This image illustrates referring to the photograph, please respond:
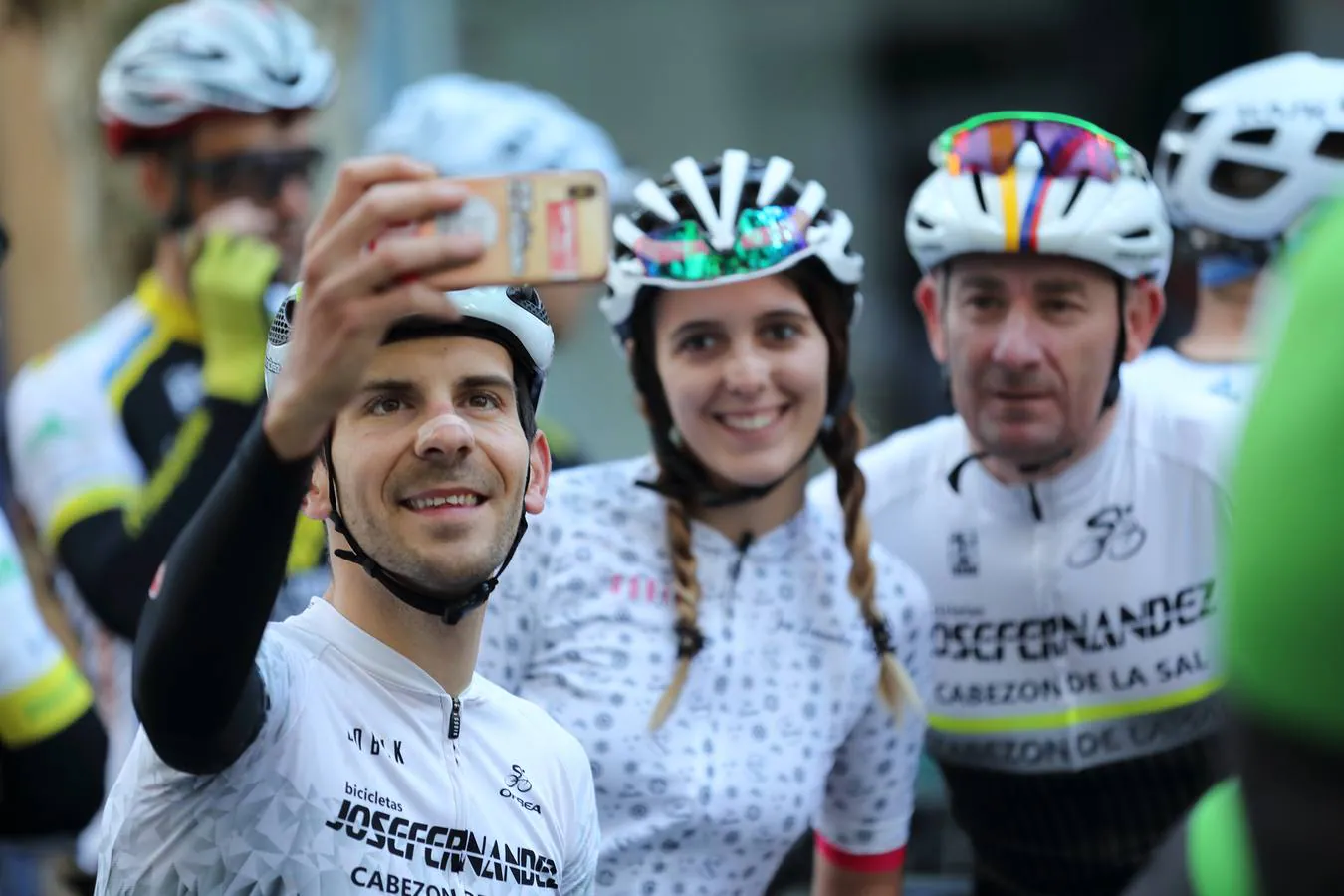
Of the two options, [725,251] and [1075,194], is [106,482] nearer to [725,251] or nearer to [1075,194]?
[725,251]

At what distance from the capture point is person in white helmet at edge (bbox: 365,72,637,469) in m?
6.12

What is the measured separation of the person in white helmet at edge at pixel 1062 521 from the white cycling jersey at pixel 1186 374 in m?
0.23

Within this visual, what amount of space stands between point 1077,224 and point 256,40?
256cm

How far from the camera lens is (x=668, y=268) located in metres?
4.04

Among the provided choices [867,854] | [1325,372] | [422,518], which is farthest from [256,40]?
[1325,372]

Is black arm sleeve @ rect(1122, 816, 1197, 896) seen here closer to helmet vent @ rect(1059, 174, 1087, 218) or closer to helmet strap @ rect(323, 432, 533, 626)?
helmet strap @ rect(323, 432, 533, 626)

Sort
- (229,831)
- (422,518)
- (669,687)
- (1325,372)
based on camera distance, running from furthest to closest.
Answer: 1. (669,687)
2. (422,518)
3. (229,831)
4. (1325,372)

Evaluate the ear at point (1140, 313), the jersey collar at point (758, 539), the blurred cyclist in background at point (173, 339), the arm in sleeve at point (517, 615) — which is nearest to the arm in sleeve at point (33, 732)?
the arm in sleeve at point (517, 615)

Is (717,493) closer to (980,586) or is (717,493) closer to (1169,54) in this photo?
(980,586)

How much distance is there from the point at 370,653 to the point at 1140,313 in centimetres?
249

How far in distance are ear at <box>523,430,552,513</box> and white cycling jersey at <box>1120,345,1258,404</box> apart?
2.32m

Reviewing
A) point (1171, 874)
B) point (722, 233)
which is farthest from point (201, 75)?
point (1171, 874)

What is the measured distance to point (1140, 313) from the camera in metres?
4.57

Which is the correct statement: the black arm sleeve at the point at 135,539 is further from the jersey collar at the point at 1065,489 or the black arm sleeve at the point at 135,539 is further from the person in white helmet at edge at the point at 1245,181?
the person in white helmet at edge at the point at 1245,181
